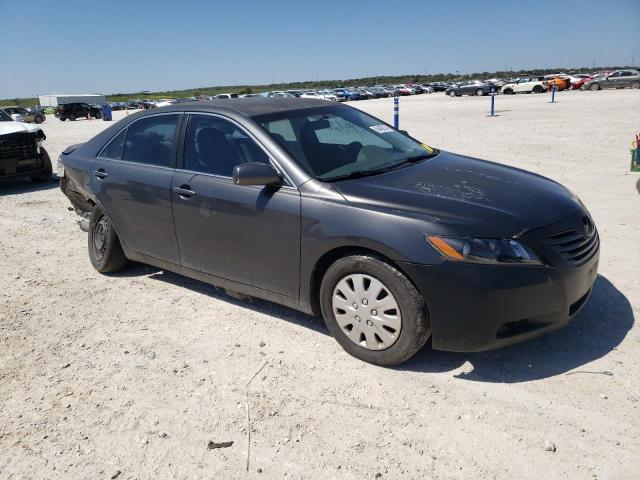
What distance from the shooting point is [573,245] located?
3.32m

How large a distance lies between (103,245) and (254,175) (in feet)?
8.16

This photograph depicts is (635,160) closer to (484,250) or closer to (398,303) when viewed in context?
(484,250)

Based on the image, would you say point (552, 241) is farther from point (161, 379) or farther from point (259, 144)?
point (161, 379)

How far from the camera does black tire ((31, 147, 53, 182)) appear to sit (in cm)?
1102

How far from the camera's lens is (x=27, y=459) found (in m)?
2.83

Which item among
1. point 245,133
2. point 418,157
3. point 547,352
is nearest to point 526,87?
point 418,157

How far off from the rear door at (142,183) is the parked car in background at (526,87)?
46138 millimetres

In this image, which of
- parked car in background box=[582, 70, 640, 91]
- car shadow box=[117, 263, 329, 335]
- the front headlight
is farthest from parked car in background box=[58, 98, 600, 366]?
parked car in background box=[582, 70, 640, 91]

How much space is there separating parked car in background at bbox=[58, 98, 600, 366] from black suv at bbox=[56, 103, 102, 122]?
147 ft

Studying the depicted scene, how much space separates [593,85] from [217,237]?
45.9m

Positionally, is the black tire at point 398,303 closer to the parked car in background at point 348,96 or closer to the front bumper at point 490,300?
the front bumper at point 490,300

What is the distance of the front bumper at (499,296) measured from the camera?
3.01 metres

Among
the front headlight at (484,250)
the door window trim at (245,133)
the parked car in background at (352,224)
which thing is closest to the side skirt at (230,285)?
the parked car in background at (352,224)

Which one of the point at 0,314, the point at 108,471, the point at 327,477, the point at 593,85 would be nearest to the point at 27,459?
the point at 108,471
